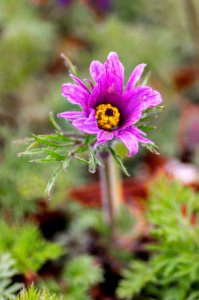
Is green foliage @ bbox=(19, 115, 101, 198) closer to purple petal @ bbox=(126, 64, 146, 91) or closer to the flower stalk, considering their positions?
purple petal @ bbox=(126, 64, 146, 91)

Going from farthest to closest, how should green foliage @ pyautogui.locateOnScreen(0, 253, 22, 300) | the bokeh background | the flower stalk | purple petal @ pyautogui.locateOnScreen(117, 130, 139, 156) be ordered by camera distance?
the bokeh background < the flower stalk < green foliage @ pyautogui.locateOnScreen(0, 253, 22, 300) < purple petal @ pyautogui.locateOnScreen(117, 130, 139, 156)

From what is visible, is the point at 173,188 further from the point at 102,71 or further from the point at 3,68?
the point at 3,68

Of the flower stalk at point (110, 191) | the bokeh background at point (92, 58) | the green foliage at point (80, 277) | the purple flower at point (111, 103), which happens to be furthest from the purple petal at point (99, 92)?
the bokeh background at point (92, 58)

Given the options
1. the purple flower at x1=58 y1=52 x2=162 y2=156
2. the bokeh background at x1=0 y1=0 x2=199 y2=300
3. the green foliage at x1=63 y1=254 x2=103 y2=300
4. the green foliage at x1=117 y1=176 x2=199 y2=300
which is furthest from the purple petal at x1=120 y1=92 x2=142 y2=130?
the bokeh background at x1=0 y1=0 x2=199 y2=300

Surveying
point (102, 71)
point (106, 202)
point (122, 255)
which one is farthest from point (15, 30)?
point (102, 71)

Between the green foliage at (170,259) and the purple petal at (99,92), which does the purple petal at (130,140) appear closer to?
the purple petal at (99,92)

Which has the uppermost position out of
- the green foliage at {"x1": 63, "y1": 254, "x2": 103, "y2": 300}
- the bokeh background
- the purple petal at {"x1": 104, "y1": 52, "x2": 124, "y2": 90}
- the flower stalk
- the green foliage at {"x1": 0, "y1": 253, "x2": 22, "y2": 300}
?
the bokeh background
